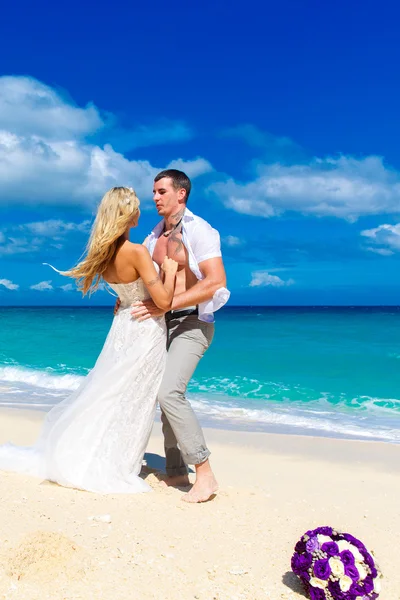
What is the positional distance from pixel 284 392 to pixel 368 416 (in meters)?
2.62

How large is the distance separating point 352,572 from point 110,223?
2785 mm

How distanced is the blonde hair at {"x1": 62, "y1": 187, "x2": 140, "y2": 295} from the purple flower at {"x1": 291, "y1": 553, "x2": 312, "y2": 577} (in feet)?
→ 8.16

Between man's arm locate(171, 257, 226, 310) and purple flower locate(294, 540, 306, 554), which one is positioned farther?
man's arm locate(171, 257, 226, 310)

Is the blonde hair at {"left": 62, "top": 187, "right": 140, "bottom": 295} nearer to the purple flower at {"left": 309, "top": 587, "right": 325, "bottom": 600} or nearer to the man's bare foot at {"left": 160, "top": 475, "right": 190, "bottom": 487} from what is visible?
the man's bare foot at {"left": 160, "top": 475, "right": 190, "bottom": 487}

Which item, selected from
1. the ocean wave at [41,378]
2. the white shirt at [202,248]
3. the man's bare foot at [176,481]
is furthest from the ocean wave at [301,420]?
the white shirt at [202,248]

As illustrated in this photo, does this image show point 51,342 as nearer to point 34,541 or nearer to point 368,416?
point 368,416

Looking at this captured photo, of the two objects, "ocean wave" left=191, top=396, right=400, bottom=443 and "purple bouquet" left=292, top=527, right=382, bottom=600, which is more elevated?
"purple bouquet" left=292, top=527, right=382, bottom=600

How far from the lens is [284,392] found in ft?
40.7

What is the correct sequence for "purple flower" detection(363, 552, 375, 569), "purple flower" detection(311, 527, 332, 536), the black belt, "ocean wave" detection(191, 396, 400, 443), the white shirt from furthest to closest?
"ocean wave" detection(191, 396, 400, 443), the black belt, the white shirt, "purple flower" detection(311, 527, 332, 536), "purple flower" detection(363, 552, 375, 569)

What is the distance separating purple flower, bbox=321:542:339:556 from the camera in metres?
2.97

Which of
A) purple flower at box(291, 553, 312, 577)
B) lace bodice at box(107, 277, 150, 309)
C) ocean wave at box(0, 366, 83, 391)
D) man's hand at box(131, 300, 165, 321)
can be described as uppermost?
lace bodice at box(107, 277, 150, 309)

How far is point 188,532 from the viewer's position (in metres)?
3.62

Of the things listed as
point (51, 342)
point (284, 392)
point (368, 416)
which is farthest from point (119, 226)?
point (51, 342)

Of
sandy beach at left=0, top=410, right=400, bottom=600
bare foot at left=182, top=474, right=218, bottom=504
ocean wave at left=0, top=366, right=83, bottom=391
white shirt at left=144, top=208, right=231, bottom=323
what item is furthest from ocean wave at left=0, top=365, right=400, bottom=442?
white shirt at left=144, top=208, right=231, bottom=323
